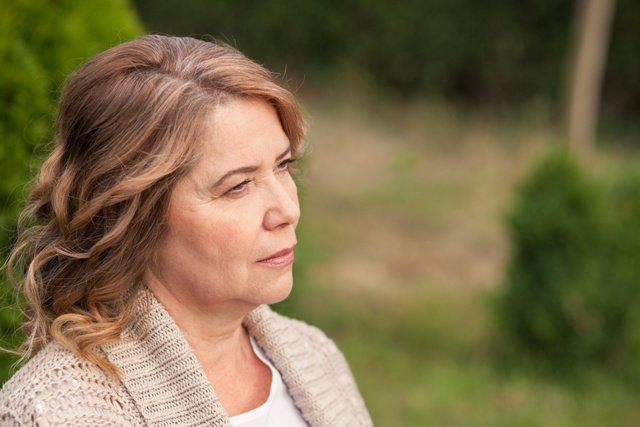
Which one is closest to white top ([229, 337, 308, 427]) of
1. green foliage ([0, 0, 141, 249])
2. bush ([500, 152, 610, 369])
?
green foliage ([0, 0, 141, 249])

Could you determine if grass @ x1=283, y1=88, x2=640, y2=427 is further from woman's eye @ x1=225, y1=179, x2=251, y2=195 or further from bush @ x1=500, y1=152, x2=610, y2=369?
woman's eye @ x1=225, y1=179, x2=251, y2=195

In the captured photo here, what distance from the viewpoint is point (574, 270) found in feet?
17.7

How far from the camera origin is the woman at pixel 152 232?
1640mm

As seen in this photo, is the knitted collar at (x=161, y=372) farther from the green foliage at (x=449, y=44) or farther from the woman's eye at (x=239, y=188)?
the green foliage at (x=449, y=44)

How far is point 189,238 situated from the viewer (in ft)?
5.61

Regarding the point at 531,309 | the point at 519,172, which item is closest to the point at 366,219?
the point at 519,172

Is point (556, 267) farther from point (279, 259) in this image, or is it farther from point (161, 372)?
point (161, 372)

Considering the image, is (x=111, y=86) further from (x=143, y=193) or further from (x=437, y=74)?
(x=437, y=74)

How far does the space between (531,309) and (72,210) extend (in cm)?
420

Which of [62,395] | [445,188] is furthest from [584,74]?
[62,395]

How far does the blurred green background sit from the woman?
0.41 m

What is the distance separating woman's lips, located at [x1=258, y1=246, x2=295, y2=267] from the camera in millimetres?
1764

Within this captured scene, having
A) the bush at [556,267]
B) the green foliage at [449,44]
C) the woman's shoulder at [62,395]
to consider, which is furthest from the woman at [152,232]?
the green foliage at [449,44]

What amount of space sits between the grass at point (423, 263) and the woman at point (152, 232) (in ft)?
2.22
